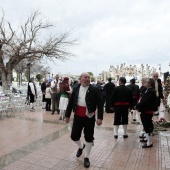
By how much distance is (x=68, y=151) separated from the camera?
5.72 m

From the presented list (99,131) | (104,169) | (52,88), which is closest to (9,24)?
(52,88)

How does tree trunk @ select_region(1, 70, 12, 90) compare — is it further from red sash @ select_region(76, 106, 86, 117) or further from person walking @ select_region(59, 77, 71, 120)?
red sash @ select_region(76, 106, 86, 117)

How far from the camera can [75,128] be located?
494 centimetres

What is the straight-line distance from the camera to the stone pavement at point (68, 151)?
4816 millimetres

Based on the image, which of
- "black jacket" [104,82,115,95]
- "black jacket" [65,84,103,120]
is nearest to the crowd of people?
"black jacket" [65,84,103,120]

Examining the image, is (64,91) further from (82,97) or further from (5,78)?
(5,78)

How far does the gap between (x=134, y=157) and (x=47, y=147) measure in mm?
Result: 2084

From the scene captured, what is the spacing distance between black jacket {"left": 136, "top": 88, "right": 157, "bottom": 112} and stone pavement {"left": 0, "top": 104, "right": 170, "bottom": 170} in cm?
97

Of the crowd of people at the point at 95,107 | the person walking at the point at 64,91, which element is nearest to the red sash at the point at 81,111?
the crowd of people at the point at 95,107

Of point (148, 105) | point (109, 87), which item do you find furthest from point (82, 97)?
point (109, 87)

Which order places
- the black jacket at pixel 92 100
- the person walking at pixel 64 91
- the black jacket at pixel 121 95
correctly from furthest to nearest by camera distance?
1. the person walking at pixel 64 91
2. the black jacket at pixel 121 95
3. the black jacket at pixel 92 100

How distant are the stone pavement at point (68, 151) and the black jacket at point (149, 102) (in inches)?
38.2

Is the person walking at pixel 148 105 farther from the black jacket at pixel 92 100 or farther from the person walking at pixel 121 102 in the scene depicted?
the black jacket at pixel 92 100

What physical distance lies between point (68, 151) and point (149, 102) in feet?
7.42
